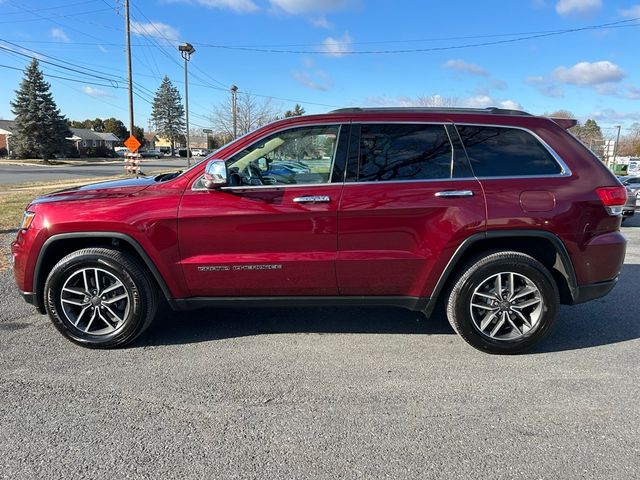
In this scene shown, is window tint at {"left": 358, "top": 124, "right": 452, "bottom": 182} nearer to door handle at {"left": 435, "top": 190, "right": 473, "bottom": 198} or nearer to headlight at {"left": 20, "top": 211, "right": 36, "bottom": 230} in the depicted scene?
door handle at {"left": 435, "top": 190, "right": 473, "bottom": 198}

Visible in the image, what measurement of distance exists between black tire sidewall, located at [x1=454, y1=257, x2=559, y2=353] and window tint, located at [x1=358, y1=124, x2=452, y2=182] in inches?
32.5

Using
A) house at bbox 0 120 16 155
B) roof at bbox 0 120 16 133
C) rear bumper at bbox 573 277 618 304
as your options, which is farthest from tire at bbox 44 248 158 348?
roof at bbox 0 120 16 133

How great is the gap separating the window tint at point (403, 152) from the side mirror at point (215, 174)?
3.39ft

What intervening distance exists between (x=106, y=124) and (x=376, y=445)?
109946 mm

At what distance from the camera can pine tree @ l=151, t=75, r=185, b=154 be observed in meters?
106

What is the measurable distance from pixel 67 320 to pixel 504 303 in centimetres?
350

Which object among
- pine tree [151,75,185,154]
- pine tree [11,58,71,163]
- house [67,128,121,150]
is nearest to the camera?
pine tree [11,58,71,163]

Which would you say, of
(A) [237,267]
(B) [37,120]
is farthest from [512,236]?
(B) [37,120]

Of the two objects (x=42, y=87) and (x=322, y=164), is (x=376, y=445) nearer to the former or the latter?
(x=322, y=164)

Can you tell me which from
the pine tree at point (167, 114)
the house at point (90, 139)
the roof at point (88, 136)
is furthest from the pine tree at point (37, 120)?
the pine tree at point (167, 114)

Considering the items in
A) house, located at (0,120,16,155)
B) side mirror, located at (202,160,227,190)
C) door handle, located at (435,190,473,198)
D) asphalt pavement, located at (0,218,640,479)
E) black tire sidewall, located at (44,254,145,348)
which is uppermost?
house, located at (0,120,16,155)

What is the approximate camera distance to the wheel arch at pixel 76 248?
353 centimetres

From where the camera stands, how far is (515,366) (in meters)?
3.48

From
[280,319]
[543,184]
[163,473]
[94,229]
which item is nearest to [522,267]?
[543,184]
